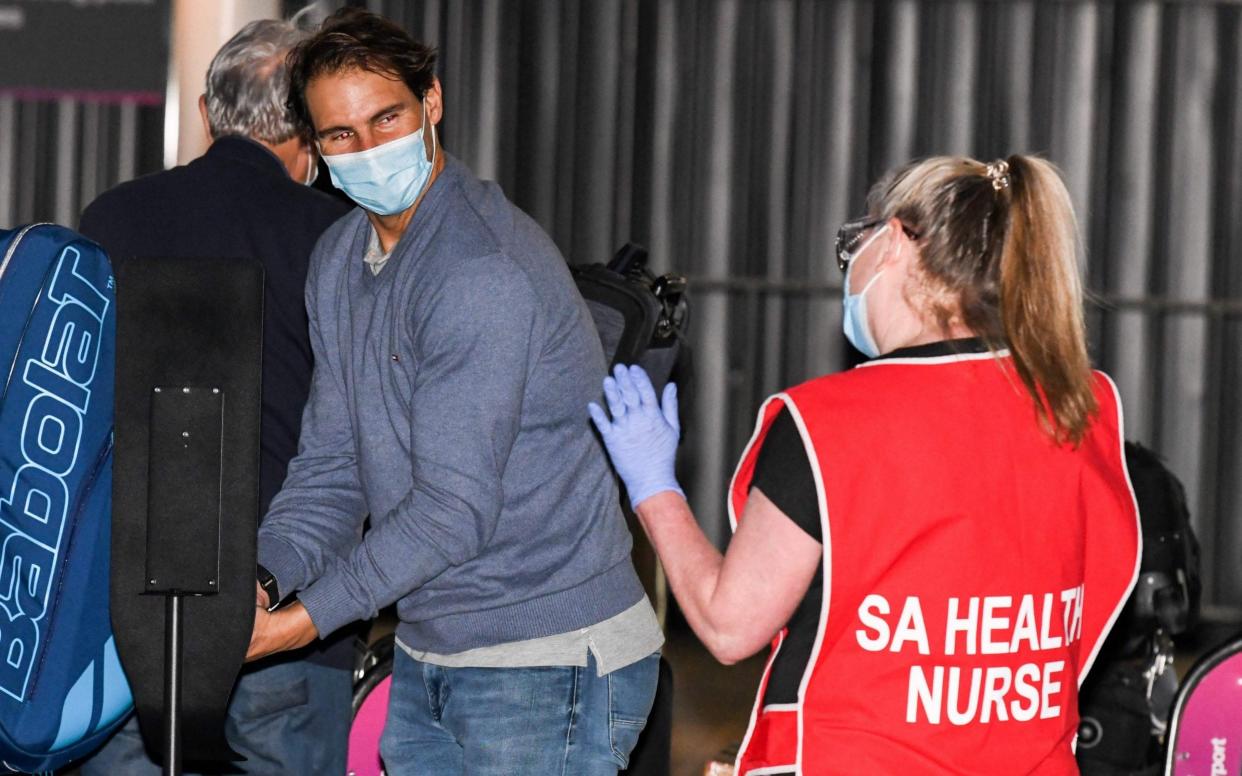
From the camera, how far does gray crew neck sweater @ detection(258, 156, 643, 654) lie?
1911mm

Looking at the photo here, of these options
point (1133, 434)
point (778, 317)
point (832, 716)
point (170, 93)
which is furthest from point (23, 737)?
point (1133, 434)

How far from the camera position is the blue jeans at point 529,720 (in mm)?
2002

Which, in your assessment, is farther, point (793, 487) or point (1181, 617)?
point (1181, 617)

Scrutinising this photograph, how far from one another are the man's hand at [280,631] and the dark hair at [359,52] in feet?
2.21

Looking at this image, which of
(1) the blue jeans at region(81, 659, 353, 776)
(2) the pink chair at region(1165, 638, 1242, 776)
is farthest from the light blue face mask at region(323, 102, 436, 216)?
(2) the pink chair at region(1165, 638, 1242, 776)

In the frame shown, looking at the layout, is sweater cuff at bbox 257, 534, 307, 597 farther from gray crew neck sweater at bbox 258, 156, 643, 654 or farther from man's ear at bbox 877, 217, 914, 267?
man's ear at bbox 877, 217, 914, 267

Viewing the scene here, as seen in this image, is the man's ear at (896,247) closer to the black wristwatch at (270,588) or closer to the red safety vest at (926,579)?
the red safety vest at (926,579)

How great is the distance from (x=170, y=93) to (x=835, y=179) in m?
2.44

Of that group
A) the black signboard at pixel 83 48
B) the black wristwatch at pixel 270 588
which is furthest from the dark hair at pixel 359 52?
the black signboard at pixel 83 48

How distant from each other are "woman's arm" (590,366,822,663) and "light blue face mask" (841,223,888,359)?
23 centimetres

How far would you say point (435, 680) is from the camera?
209 cm

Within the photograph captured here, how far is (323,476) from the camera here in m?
2.23

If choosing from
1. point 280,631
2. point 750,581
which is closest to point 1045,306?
point 750,581

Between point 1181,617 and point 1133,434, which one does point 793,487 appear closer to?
point 1181,617
